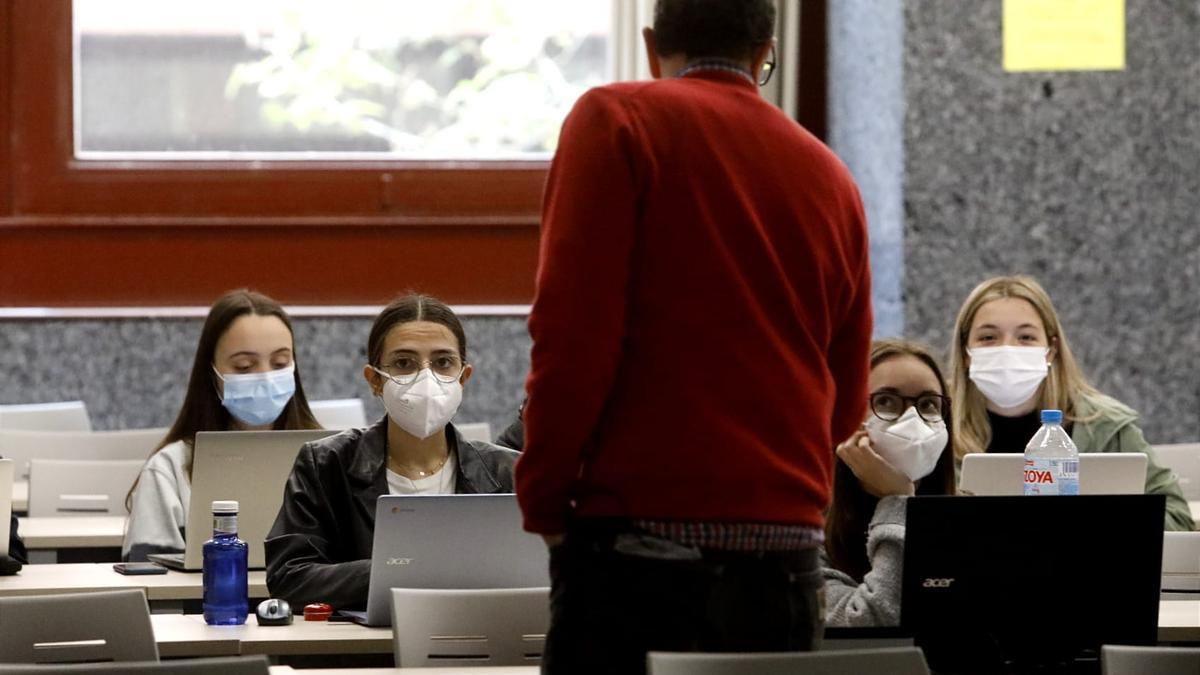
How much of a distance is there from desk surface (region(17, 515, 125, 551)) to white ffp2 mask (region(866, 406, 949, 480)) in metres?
2.09

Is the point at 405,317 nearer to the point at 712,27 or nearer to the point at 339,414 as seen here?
the point at 339,414

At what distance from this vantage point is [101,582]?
12.7 ft

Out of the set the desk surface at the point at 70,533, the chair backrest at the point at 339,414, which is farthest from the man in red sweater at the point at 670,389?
the chair backrest at the point at 339,414

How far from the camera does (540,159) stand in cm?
662

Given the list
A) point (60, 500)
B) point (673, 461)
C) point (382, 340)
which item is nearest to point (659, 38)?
point (673, 461)

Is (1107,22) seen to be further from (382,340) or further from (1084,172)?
(382,340)

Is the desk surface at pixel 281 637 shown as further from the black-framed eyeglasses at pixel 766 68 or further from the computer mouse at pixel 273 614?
the black-framed eyeglasses at pixel 766 68

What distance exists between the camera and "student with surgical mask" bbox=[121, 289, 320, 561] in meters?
4.71

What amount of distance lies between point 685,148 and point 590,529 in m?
0.51

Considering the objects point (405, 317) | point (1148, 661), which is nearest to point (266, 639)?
point (405, 317)

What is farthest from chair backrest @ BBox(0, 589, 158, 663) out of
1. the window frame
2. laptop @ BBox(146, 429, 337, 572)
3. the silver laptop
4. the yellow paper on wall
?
the yellow paper on wall

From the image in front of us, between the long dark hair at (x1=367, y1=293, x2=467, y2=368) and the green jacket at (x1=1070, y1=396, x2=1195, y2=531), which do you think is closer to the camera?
the long dark hair at (x1=367, y1=293, x2=467, y2=368)

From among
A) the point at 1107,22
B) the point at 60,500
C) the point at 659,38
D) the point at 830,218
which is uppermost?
the point at 1107,22

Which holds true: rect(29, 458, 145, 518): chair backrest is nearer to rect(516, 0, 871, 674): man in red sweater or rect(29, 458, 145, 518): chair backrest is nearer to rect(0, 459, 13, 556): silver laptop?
rect(0, 459, 13, 556): silver laptop
